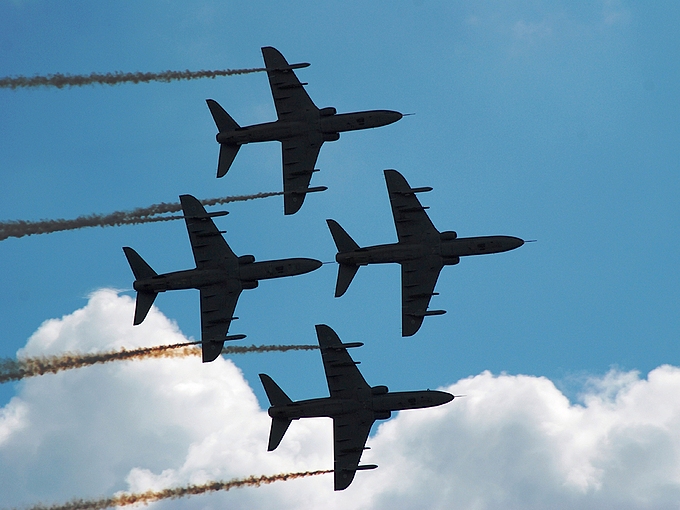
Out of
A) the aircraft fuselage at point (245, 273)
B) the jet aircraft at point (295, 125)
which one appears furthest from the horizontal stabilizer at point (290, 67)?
the aircraft fuselage at point (245, 273)

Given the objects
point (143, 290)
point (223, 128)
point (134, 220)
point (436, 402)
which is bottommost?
point (436, 402)

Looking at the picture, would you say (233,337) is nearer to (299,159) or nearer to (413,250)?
(299,159)

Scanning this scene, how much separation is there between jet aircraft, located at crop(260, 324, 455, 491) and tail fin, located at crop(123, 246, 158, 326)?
12218mm

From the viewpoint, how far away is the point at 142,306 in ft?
353

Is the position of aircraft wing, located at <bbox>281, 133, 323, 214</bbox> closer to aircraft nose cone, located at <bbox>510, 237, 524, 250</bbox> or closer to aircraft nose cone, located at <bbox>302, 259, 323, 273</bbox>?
aircraft nose cone, located at <bbox>302, 259, 323, 273</bbox>

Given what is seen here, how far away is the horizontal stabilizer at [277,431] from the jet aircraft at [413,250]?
13388mm

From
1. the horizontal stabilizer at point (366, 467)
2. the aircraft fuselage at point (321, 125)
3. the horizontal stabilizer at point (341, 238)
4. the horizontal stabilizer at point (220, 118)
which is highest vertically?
the horizontal stabilizer at point (220, 118)

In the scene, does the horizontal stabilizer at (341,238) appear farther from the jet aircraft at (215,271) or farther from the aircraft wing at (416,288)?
the aircraft wing at (416,288)

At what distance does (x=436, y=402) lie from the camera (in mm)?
112125

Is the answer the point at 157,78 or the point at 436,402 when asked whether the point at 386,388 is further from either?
the point at 157,78

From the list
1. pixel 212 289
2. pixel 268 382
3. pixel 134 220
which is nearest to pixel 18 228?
pixel 134 220

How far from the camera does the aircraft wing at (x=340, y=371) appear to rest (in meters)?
112

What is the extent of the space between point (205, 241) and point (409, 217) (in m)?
18.7

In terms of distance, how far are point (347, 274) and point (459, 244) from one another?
1055cm
